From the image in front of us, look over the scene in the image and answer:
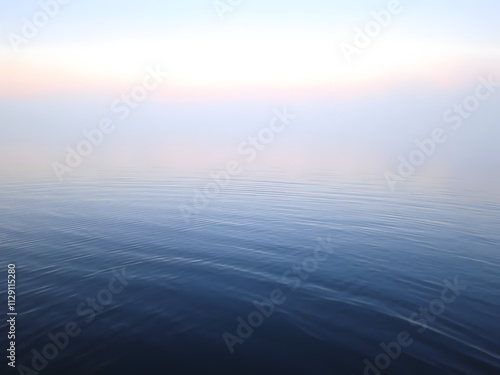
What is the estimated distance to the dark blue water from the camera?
7.70 m

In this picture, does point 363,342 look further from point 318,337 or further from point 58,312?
point 58,312

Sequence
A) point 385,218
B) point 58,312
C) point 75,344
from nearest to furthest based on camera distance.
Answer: point 75,344 < point 58,312 < point 385,218

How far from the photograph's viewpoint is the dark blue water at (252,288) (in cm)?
770

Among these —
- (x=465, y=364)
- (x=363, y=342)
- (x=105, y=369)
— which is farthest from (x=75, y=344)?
(x=465, y=364)

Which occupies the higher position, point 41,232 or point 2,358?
point 41,232

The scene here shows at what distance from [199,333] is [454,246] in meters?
14.5

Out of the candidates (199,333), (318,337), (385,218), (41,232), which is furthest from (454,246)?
(41,232)

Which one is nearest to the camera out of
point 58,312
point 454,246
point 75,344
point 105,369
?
point 105,369

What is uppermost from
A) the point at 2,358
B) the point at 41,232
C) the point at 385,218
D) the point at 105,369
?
the point at 385,218

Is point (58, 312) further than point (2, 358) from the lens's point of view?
Yes

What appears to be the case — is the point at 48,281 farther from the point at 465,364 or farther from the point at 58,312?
the point at 465,364

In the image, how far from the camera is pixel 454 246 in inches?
647

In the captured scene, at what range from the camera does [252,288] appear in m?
11.3

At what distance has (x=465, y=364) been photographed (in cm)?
750
